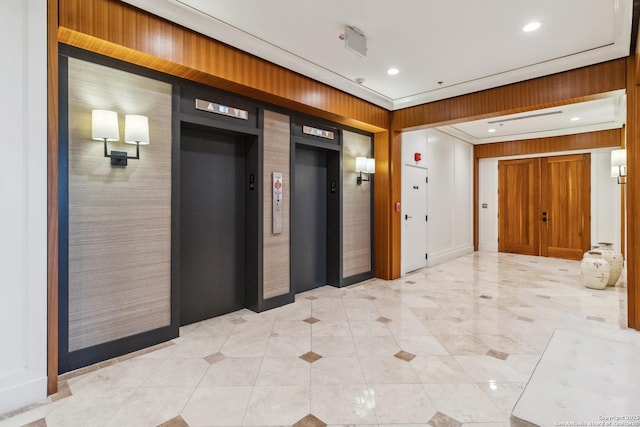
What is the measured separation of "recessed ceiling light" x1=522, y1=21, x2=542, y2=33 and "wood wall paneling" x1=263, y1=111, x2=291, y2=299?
2776 millimetres

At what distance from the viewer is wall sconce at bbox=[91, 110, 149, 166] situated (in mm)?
2584

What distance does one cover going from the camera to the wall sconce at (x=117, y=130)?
2.58 metres

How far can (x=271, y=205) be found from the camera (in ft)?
13.4

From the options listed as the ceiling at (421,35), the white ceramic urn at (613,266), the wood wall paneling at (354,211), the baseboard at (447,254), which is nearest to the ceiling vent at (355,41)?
the ceiling at (421,35)

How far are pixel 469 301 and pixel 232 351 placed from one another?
334 cm

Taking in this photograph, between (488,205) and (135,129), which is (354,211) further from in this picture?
(488,205)

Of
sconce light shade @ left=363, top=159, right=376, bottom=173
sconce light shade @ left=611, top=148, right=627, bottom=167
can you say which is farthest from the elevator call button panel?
sconce light shade @ left=611, top=148, right=627, bottom=167

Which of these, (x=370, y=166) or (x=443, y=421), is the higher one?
(x=370, y=166)

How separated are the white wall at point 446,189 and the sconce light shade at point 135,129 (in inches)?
179

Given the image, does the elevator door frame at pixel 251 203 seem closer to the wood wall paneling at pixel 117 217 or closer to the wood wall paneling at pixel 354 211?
the wood wall paneling at pixel 117 217
